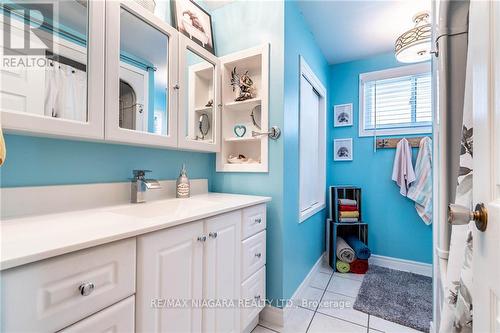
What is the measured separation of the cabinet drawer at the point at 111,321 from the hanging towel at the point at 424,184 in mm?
2659

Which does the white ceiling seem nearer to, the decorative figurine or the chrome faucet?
the decorative figurine

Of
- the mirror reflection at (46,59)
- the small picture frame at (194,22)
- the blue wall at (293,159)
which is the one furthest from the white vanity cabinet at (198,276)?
the small picture frame at (194,22)

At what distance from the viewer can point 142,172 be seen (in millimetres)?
1284

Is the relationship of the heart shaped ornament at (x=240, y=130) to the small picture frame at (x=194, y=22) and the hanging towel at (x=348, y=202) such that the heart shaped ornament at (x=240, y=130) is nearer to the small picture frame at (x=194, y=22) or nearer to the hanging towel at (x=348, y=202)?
the small picture frame at (x=194, y=22)

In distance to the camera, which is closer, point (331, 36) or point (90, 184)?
point (90, 184)

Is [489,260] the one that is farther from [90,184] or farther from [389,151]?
[389,151]

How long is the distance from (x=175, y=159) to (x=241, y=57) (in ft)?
3.01

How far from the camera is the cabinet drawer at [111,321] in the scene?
0.63 meters

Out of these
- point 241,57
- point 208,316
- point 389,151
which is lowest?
point 208,316

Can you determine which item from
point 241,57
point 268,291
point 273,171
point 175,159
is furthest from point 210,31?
point 268,291

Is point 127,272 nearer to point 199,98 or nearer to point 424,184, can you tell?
point 199,98

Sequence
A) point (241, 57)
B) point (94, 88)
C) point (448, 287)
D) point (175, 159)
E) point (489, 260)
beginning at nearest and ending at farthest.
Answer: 1. point (489, 260)
2. point (448, 287)
3. point (94, 88)
4. point (175, 159)
5. point (241, 57)

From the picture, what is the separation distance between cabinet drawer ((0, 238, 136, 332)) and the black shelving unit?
2.26 metres

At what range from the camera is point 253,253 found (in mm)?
1430
